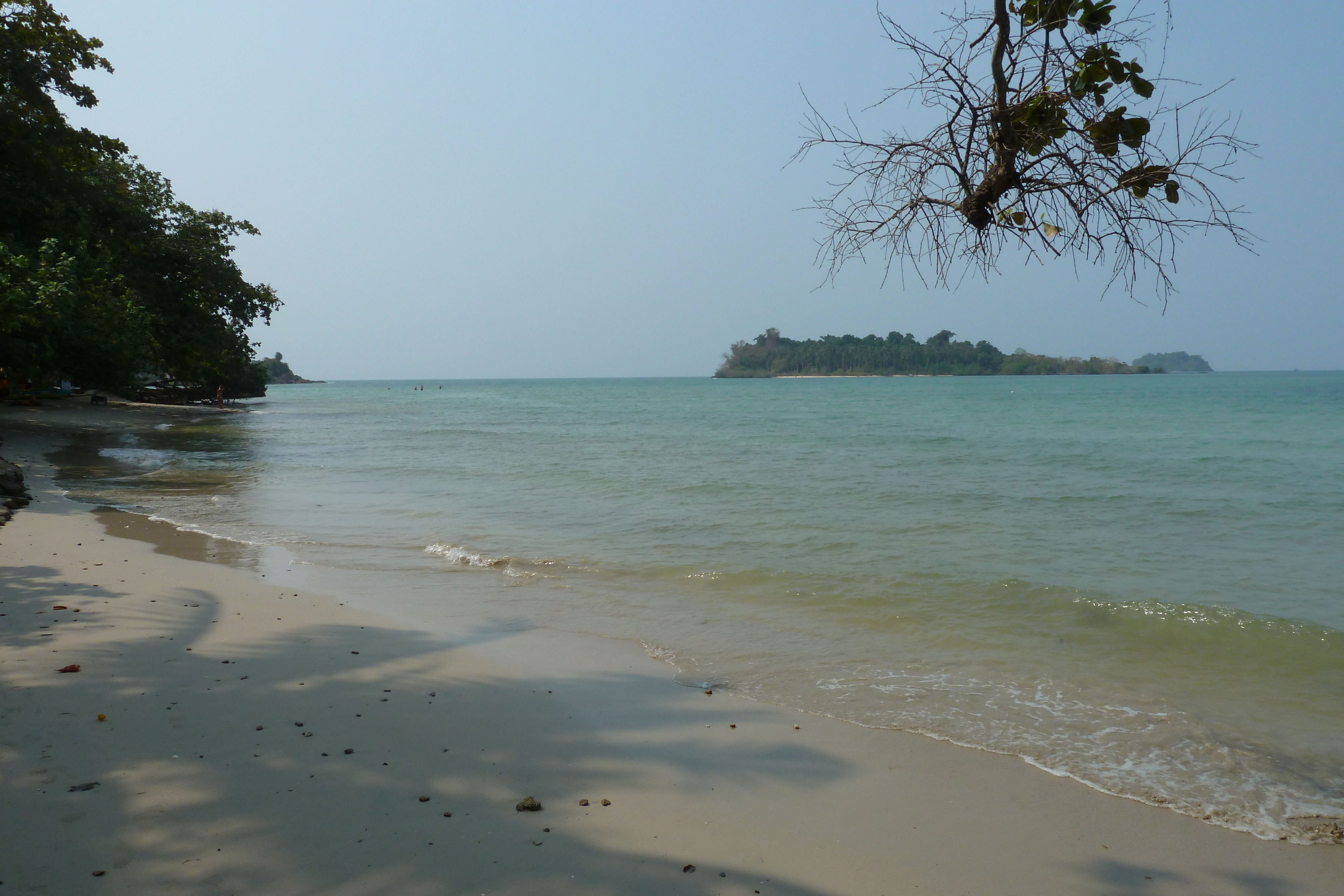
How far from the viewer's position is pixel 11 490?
10836 millimetres

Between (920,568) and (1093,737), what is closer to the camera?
(1093,737)

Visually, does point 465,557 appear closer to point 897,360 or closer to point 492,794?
point 492,794

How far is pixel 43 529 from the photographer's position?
358 inches

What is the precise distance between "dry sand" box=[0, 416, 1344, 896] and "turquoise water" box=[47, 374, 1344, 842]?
0.51m

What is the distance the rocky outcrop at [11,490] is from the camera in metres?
10.0

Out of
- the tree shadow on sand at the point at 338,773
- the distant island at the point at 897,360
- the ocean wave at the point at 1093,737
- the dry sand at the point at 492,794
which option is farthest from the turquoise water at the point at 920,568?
the distant island at the point at 897,360

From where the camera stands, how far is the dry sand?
3.00m

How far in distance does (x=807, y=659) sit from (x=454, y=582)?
379 cm

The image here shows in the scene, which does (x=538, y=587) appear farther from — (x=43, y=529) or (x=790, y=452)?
(x=790, y=452)

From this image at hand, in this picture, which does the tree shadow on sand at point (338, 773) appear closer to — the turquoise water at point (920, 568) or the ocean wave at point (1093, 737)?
the ocean wave at point (1093, 737)

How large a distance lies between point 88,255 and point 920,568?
2365 centimetres

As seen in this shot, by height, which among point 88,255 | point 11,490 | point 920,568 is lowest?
point 920,568

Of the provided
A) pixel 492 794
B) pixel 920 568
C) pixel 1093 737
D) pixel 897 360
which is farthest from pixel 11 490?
pixel 897 360

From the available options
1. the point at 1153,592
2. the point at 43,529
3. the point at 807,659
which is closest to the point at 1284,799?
the point at 807,659
